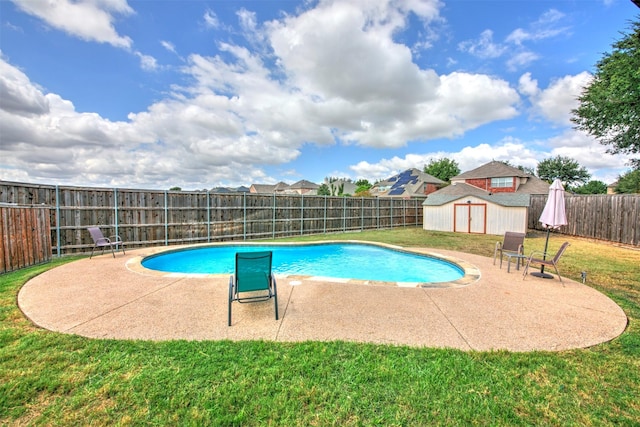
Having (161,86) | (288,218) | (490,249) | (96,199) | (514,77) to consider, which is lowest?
(490,249)

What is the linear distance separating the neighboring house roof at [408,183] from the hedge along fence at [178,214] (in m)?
28.1

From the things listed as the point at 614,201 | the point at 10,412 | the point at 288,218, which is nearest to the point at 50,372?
the point at 10,412

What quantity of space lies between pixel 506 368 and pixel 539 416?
62 cm

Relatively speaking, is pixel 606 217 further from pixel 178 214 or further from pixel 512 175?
pixel 512 175

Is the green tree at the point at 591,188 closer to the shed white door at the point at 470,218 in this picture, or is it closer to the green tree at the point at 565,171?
the green tree at the point at 565,171

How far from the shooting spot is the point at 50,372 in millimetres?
2514

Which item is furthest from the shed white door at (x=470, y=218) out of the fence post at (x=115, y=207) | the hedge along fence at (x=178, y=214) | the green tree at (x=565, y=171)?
the green tree at (x=565, y=171)

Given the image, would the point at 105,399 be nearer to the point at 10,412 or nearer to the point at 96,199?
the point at 10,412

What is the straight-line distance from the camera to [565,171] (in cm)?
4694

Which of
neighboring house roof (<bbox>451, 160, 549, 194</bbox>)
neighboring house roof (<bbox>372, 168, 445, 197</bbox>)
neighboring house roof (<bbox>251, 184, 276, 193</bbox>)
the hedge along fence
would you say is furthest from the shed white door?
neighboring house roof (<bbox>251, 184, 276, 193</bbox>)

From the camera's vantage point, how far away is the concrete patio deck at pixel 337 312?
3.39m

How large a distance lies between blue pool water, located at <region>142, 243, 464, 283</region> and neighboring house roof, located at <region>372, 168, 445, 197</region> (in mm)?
32977

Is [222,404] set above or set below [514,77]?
below

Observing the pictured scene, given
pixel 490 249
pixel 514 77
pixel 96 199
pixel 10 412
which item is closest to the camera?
pixel 10 412
